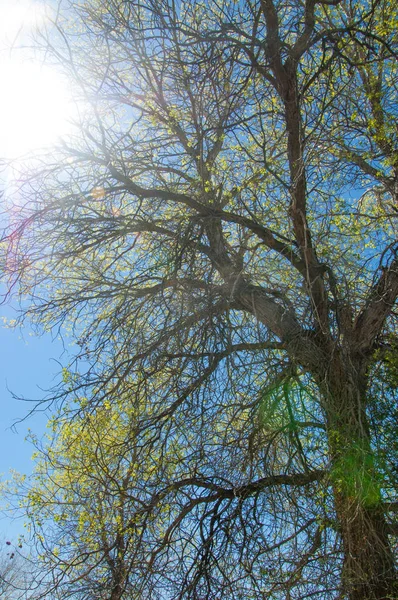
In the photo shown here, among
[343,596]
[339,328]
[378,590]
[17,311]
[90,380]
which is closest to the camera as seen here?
[343,596]

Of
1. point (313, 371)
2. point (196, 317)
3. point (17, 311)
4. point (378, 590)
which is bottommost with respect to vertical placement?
point (378, 590)

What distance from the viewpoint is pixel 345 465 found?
4355 millimetres

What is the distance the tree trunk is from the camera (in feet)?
13.7

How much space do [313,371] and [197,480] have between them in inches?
67.3

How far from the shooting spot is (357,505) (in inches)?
159

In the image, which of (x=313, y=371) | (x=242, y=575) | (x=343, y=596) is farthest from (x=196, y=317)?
(x=343, y=596)

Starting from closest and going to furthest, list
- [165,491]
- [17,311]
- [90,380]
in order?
[165,491] < [90,380] < [17,311]

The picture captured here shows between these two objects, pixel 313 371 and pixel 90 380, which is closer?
pixel 313 371

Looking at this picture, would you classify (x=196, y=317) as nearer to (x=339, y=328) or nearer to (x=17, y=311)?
(x=339, y=328)

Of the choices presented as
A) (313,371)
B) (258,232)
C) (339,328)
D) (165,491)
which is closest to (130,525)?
(165,491)

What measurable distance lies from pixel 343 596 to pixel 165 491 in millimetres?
1789

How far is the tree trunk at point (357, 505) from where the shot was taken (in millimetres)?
4176

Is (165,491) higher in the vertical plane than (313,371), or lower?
lower

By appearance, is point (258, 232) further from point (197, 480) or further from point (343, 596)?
point (343, 596)
